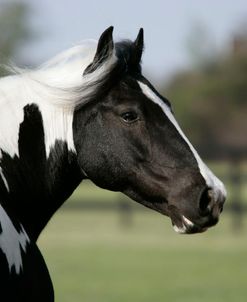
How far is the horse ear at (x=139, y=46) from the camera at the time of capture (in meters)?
4.51

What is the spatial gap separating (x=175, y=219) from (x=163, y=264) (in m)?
10.5

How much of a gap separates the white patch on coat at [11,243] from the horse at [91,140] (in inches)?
8.1

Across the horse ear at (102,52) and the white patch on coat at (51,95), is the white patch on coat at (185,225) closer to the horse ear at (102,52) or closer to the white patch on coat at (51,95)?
the white patch on coat at (51,95)

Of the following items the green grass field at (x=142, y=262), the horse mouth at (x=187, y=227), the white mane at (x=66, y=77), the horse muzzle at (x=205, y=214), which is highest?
the white mane at (x=66, y=77)

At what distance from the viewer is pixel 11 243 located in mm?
3885

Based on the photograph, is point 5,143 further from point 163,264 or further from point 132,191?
point 163,264

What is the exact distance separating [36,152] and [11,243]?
587 millimetres

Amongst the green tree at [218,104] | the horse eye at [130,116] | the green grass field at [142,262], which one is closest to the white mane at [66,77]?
the horse eye at [130,116]

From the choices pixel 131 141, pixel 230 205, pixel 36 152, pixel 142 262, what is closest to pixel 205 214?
pixel 131 141

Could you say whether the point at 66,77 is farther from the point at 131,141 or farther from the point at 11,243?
the point at 11,243

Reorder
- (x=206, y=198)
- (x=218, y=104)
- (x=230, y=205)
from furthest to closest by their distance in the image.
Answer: (x=218, y=104)
(x=230, y=205)
(x=206, y=198)

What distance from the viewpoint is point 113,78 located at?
14.3 feet

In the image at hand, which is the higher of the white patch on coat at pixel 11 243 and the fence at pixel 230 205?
the white patch on coat at pixel 11 243

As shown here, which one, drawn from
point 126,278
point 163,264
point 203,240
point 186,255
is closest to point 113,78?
point 126,278
